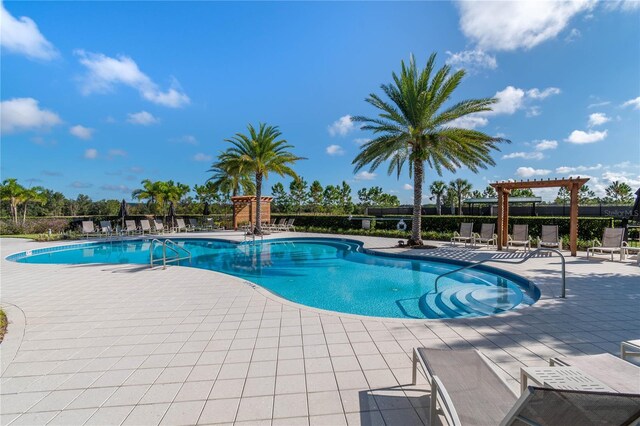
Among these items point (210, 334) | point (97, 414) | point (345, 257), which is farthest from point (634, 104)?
point (97, 414)

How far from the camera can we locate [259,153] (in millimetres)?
17859

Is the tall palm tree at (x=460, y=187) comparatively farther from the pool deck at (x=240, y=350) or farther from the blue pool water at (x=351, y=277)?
the pool deck at (x=240, y=350)

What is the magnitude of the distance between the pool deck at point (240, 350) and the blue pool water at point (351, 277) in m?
1.23

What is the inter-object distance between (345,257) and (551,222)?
878cm

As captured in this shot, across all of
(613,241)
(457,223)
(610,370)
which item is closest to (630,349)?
(610,370)

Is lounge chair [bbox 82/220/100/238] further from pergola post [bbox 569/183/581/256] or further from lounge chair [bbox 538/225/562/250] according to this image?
pergola post [bbox 569/183/581/256]

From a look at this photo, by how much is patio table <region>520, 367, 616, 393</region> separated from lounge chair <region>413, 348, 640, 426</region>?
0.61ft

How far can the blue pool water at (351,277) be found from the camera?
605cm

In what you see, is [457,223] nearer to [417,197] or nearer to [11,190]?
[417,197]

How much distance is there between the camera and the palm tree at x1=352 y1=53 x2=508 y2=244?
11.6m

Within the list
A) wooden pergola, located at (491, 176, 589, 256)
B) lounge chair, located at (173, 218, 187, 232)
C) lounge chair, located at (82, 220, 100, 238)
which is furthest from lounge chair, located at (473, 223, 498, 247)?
lounge chair, located at (82, 220, 100, 238)

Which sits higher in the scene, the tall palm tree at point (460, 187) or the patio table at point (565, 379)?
the tall palm tree at point (460, 187)

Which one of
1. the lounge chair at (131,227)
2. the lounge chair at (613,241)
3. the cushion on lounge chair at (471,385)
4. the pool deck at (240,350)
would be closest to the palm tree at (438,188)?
the lounge chair at (613,241)

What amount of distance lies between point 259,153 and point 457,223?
11.9 meters
